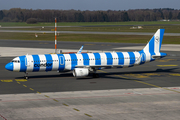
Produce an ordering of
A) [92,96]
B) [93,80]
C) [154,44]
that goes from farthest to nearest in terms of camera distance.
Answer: [154,44] < [93,80] < [92,96]

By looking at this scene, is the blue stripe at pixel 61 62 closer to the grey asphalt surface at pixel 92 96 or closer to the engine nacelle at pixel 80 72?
the grey asphalt surface at pixel 92 96

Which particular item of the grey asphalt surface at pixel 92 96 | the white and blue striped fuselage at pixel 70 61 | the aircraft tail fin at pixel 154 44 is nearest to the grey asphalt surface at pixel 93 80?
the grey asphalt surface at pixel 92 96

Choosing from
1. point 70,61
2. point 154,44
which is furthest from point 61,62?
point 154,44

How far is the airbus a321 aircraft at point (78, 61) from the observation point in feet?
146

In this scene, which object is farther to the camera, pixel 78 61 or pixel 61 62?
pixel 78 61

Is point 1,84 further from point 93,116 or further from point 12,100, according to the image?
point 93,116

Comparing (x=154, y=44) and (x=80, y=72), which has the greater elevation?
(x=154, y=44)

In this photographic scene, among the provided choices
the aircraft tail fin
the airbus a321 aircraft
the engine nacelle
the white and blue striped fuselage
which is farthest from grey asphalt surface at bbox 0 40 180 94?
the aircraft tail fin

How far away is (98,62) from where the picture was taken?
47.5m

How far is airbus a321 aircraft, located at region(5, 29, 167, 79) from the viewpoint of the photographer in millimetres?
44562

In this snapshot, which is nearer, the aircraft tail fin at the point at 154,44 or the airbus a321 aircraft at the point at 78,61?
the airbus a321 aircraft at the point at 78,61

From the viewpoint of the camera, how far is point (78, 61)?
1841 inches

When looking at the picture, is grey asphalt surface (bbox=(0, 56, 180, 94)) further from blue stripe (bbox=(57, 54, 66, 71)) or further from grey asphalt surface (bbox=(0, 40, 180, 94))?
blue stripe (bbox=(57, 54, 66, 71))

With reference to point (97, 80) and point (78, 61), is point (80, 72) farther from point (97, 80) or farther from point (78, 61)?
point (97, 80)
